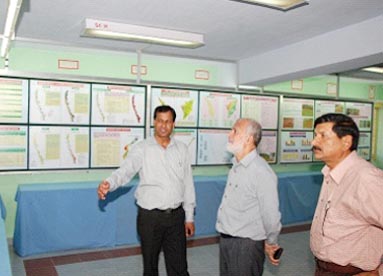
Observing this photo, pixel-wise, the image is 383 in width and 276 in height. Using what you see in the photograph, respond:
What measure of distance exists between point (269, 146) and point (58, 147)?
3.05 m

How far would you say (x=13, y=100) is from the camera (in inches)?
158

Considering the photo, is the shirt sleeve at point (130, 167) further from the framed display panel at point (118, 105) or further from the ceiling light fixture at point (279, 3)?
the framed display panel at point (118, 105)

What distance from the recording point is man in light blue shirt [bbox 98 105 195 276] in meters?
2.77

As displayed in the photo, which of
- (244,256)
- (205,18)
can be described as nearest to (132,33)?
(205,18)

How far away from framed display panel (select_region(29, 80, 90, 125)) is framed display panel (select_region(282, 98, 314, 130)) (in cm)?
303

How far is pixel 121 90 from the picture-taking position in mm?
4512

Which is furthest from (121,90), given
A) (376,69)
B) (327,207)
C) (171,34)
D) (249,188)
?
(376,69)

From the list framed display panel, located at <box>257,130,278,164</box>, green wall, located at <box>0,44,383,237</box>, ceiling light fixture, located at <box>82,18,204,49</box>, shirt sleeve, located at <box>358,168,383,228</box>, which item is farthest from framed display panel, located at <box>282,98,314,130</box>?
shirt sleeve, located at <box>358,168,383,228</box>

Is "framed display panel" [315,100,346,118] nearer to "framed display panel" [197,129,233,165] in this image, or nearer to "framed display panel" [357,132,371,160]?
"framed display panel" [357,132,371,160]

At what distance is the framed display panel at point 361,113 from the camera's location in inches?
247

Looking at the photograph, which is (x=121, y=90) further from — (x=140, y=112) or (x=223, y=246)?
(x=223, y=246)

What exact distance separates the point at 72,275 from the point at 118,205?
96 cm

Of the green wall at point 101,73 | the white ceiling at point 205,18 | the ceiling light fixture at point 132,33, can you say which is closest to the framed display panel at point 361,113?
the green wall at point 101,73

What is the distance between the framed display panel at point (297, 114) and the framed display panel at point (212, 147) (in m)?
1.15
